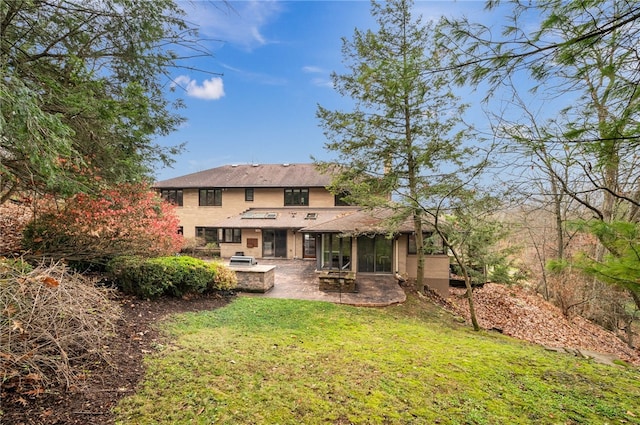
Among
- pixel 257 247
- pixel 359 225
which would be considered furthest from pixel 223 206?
pixel 359 225

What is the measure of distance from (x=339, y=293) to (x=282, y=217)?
11.0 meters

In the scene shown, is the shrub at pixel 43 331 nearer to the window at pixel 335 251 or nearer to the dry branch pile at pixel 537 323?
the dry branch pile at pixel 537 323

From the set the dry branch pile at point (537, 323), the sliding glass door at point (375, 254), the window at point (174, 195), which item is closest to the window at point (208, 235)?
the window at point (174, 195)

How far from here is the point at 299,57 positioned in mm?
8945

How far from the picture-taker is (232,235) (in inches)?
883

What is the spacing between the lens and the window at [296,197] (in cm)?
2348

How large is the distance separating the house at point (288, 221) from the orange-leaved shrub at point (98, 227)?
7951 millimetres

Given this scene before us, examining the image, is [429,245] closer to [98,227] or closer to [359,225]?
[359,225]

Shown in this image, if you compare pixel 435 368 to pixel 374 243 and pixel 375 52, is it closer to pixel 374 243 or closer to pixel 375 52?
pixel 374 243

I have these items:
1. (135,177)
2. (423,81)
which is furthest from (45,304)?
(423,81)

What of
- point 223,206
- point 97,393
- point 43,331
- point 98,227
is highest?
point 223,206

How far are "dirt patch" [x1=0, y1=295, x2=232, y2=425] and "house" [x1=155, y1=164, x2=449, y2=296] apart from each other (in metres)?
9.18

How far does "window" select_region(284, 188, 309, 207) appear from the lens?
23484mm

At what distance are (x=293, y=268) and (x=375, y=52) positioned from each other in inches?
473
